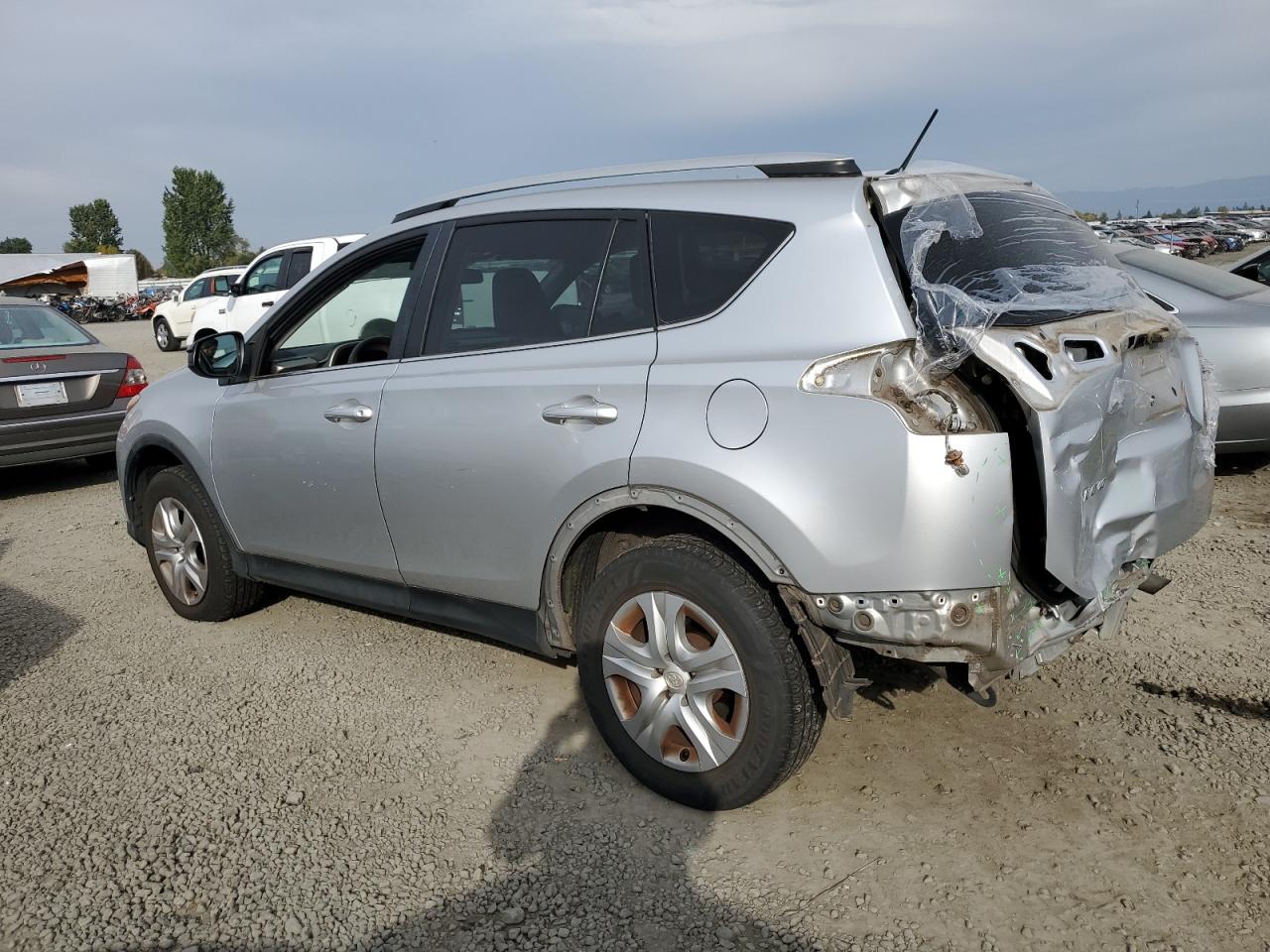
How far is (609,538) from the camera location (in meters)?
3.31

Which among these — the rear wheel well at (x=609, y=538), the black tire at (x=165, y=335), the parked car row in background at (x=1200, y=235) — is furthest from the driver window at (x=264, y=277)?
the parked car row in background at (x=1200, y=235)

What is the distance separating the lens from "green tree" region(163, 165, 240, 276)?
353 feet

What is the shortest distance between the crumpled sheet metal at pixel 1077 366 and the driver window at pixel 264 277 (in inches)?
518

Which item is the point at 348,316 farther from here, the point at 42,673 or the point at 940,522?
the point at 940,522

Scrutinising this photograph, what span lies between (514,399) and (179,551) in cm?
244

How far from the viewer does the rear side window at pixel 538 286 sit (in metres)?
3.17

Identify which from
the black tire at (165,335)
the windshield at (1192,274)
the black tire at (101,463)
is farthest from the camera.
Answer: the black tire at (165,335)

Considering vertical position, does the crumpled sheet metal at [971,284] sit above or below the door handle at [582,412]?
above

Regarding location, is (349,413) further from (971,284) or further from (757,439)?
(971,284)

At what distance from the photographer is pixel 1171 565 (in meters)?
5.08

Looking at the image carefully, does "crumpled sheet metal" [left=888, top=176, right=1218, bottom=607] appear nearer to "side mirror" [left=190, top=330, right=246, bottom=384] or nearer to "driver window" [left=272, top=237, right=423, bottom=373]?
"driver window" [left=272, top=237, right=423, bottom=373]

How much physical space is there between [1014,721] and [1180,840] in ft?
2.51

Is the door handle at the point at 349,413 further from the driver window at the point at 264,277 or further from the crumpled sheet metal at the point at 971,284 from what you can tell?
the driver window at the point at 264,277

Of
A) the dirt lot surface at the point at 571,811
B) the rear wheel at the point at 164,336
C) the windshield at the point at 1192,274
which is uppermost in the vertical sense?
the windshield at the point at 1192,274
